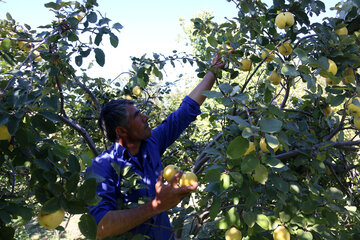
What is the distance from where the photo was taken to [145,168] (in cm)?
189

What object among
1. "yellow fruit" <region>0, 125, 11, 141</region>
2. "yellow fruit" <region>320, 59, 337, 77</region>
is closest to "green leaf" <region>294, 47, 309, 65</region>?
"yellow fruit" <region>320, 59, 337, 77</region>

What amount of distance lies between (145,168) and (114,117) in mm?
425

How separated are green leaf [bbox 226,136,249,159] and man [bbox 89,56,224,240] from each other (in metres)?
0.28

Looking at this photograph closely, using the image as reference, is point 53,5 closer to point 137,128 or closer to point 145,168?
point 137,128

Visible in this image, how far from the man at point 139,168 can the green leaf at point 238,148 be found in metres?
0.28

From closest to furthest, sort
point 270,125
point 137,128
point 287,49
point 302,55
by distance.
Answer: point 270,125 < point 302,55 < point 287,49 < point 137,128

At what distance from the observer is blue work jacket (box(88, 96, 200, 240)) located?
5.04ft

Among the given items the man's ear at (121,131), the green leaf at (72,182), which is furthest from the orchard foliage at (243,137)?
the man's ear at (121,131)

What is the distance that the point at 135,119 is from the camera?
2.01 meters

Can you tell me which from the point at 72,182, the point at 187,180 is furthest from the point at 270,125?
the point at 72,182

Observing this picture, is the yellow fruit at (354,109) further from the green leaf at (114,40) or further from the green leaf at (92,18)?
the green leaf at (92,18)

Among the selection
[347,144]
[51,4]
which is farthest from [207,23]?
[347,144]

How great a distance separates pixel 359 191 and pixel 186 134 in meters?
2.15

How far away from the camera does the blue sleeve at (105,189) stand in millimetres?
1444
